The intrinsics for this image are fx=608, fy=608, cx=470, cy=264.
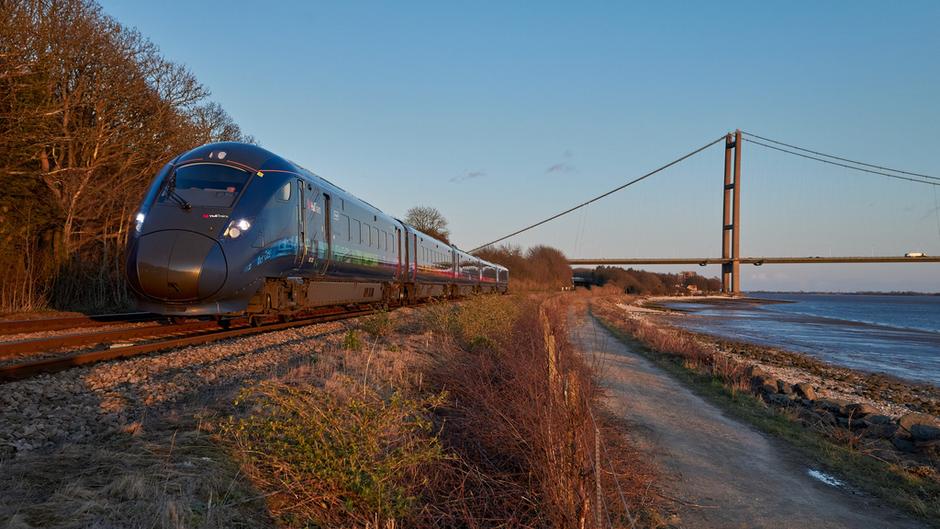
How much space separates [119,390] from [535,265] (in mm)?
74652

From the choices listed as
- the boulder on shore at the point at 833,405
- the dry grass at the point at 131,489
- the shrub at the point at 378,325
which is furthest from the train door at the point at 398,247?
the dry grass at the point at 131,489

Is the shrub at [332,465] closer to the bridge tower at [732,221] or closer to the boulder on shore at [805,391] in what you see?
the boulder on shore at [805,391]

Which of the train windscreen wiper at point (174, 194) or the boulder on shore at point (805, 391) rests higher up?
the train windscreen wiper at point (174, 194)

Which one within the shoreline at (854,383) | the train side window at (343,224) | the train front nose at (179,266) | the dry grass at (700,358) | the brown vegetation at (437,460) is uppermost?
the train side window at (343,224)

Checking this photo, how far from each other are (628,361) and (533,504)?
13.2 meters

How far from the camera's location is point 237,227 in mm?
9633

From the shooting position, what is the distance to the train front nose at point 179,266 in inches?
363

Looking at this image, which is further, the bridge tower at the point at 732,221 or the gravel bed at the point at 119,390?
the bridge tower at the point at 732,221

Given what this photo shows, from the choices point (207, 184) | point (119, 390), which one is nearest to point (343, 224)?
point (207, 184)

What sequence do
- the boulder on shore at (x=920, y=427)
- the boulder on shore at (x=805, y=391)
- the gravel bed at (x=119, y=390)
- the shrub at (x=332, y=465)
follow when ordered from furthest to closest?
the boulder on shore at (x=805, y=391)
the boulder on shore at (x=920, y=427)
the gravel bed at (x=119, y=390)
the shrub at (x=332, y=465)

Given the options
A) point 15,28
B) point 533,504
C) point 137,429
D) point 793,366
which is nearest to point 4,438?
point 137,429

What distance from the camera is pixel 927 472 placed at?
7.21m

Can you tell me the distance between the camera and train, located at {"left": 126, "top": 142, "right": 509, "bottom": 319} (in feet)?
30.6

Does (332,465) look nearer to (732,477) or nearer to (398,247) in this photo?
(732,477)
